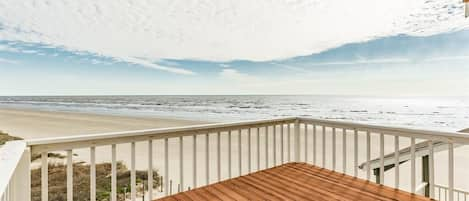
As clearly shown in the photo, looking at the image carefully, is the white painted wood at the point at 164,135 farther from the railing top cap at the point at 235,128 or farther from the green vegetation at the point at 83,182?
the green vegetation at the point at 83,182

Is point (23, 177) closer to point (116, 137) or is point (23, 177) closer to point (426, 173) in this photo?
point (116, 137)

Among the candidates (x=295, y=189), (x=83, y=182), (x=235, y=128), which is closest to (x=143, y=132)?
(x=235, y=128)

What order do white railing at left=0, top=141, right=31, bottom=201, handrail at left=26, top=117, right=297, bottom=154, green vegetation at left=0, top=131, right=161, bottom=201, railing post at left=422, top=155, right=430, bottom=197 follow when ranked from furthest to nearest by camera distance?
green vegetation at left=0, top=131, right=161, bottom=201
railing post at left=422, top=155, right=430, bottom=197
handrail at left=26, top=117, right=297, bottom=154
white railing at left=0, top=141, right=31, bottom=201

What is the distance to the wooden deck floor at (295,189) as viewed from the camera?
1.90 m

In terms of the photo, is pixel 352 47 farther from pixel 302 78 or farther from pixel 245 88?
pixel 245 88

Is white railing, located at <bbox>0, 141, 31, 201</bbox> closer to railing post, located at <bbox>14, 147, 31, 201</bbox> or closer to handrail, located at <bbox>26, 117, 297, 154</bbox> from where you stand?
railing post, located at <bbox>14, 147, 31, 201</bbox>

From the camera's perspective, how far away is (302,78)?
2052 centimetres

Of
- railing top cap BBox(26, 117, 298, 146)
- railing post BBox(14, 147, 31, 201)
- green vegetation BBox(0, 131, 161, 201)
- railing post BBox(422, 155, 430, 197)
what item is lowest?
green vegetation BBox(0, 131, 161, 201)

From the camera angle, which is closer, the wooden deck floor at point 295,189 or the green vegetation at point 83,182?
the wooden deck floor at point 295,189

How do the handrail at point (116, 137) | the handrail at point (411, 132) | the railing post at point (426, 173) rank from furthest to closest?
1. the railing post at point (426, 173)
2. the handrail at point (411, 132)
3. the handrail at point (116, 137)

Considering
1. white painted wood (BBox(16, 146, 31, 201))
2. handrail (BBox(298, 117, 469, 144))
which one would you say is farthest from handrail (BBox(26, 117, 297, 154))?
handrail (BBox(298, 117, 469, 144))

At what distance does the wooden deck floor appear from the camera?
6.23 ft

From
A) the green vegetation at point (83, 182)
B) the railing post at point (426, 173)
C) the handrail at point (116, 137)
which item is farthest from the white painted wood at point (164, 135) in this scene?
the green vegetation at point (83, 182)

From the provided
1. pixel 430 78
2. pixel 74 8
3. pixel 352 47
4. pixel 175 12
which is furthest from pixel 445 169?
pixel 352 47
